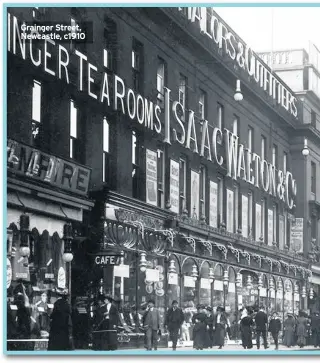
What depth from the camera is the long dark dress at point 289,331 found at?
60.0 ft

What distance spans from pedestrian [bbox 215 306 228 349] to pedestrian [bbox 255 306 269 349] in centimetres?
62

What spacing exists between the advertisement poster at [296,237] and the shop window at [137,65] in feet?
15.7

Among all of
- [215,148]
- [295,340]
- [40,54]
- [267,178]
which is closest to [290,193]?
[267,178]

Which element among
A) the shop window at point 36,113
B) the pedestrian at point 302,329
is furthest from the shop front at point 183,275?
the shop window at point 36,113

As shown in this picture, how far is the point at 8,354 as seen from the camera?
16.0 meters

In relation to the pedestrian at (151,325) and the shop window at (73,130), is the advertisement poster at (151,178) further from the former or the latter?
the pedestrian at (151,325)

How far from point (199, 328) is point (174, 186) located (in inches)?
117

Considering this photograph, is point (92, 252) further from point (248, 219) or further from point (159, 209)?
point (248, 219)

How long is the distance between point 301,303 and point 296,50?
5186 mm

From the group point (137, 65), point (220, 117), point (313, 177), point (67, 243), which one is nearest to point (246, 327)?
point (67, 243)

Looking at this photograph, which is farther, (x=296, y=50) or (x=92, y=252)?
(x=296, y=50)

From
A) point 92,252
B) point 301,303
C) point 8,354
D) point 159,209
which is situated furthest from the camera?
point 301,303

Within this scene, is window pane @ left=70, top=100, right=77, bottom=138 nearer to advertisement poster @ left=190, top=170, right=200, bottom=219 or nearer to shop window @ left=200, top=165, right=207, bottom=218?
advertisement poster @ left=190, top=170, right=200, bottom=219

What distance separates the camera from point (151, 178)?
18.8 m
